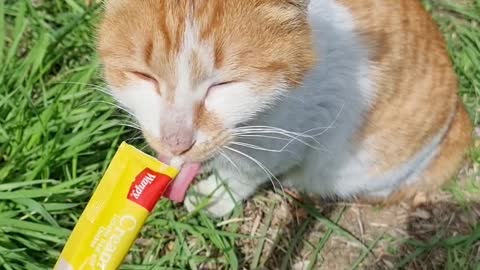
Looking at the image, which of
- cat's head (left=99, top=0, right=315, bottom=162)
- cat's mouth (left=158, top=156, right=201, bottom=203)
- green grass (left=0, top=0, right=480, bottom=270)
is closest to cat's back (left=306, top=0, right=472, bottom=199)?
green grass (left=0, top=0, right=480, bottom=270)

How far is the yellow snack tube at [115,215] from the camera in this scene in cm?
113

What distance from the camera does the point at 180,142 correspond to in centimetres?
120

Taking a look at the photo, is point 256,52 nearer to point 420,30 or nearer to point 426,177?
point 420,30

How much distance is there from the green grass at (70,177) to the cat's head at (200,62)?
1.82 feet

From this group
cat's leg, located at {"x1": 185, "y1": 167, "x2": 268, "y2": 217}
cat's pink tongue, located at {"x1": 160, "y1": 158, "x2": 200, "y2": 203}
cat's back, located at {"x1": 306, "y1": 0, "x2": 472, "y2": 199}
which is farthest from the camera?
cat's leg, located at {"x1": 185, "y1": 167, "x2": 268, "y2": 217}

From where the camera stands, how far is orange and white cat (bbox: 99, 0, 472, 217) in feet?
3.85

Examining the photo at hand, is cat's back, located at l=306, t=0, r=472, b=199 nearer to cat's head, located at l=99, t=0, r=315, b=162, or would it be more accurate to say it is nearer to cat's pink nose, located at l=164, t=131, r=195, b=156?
cat's head, located at l=99, t=0, r=315, b=162

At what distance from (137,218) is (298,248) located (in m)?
0.90

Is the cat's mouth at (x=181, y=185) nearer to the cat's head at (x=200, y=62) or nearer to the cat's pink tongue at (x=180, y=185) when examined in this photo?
the cat's pink tongue at (x=180, y=185)

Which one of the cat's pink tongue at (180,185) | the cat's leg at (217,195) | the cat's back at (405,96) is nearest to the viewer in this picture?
the cat's back at (405,96)

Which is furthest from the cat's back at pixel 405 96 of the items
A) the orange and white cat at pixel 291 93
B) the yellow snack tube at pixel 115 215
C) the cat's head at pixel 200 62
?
Answer: the yellow snack tube at pixel 115 215

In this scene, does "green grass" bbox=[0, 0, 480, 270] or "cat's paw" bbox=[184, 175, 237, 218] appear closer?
"green grass" bbox=[0, 0, 480, 270]

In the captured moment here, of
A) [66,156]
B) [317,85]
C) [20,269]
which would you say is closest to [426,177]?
[317,85]

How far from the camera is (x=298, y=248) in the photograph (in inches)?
76.8
